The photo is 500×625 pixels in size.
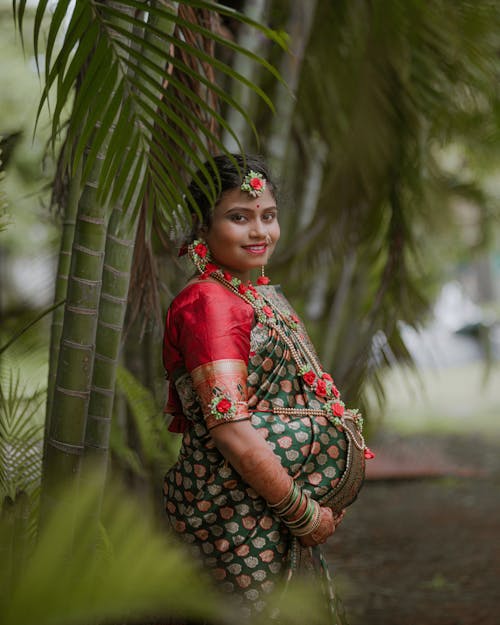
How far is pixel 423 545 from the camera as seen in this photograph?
18.0ft

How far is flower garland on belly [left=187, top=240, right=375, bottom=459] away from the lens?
1.86m

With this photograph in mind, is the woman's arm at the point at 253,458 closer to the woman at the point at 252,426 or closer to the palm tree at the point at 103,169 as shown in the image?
the woman at the point at 252,426

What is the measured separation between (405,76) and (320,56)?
2.78ft

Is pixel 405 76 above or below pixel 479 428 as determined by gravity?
above

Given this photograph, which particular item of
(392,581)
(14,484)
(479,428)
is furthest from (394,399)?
(14,484)

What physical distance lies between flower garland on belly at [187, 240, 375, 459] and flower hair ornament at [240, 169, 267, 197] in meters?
0.16

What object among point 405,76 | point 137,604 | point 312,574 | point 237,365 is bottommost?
point 312,574

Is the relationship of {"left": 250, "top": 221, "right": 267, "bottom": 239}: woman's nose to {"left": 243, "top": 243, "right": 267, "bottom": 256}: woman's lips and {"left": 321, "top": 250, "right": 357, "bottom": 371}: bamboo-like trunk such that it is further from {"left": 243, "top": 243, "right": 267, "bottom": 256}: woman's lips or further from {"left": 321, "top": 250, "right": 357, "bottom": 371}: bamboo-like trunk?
{"left": 321, "top": 250, "right": 357, "bottom": 371}: bamboo-like trunk

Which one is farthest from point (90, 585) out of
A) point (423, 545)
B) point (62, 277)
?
point (423, 545)

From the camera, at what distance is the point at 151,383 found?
370cm

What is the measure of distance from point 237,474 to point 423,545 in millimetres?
4042

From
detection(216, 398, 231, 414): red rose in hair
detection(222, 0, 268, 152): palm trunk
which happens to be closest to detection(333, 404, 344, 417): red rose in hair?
detection(216, 398, 231, 414): red rose in hair

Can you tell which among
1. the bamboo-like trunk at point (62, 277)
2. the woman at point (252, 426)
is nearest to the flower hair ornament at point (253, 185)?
the woman at point (252, 426)

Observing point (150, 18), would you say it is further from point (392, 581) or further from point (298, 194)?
point (298, 194)
